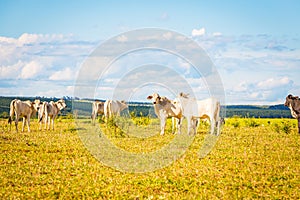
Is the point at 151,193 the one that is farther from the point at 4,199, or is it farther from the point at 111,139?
the point at 111,139

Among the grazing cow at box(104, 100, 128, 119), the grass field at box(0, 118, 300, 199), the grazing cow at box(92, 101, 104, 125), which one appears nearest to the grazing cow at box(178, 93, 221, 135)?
the grass field at box(0, 118, 300, 199)

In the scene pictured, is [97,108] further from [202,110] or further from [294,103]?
[294,103]

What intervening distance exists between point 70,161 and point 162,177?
11.6 feet

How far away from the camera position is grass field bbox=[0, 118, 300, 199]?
1033 centimetres

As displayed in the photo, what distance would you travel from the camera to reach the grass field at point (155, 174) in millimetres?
10328

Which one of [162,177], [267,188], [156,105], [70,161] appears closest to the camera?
[267,188]

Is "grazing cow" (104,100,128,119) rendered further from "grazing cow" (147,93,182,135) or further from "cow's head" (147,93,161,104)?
"grazing cow" (147,93,182,135)

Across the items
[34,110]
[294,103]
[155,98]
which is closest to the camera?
[155,98]

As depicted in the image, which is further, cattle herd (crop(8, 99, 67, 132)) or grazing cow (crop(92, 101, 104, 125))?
grazing cow (crop(92, 101, 104, 125))

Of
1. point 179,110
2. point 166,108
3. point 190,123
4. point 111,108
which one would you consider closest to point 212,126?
point 190,123

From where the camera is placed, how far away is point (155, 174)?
40.8ft

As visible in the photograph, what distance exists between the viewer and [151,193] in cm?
1034

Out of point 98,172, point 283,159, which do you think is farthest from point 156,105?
point 98,172

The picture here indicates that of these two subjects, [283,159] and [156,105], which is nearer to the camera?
[283,159]
